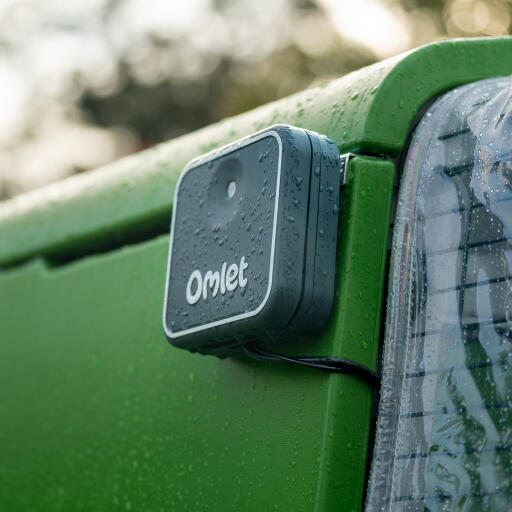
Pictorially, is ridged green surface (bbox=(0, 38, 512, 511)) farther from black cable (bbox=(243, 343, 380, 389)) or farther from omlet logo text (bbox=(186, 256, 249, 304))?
omlet logo text (bbox=(186, 256, 249, 304))

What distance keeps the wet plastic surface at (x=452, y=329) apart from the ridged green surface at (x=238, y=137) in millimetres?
74

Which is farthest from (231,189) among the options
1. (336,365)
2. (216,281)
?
(336,365)

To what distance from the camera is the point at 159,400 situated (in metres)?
1.33

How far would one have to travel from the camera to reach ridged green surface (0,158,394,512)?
100 cm

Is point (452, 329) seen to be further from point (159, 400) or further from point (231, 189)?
point (159, 400)

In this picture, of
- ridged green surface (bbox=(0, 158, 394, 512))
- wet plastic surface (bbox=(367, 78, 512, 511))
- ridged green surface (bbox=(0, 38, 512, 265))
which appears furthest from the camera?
ridged green surface (bbox=(0, 38, 512, 265))

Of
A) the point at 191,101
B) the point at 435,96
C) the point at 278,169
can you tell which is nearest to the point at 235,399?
the point at 278,169

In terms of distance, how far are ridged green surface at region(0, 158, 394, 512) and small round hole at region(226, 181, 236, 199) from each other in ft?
0.47

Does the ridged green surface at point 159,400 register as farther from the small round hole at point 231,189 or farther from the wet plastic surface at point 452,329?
the small round hole at point 231,189

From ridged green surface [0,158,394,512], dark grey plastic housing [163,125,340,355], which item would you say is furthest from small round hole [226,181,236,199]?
ridged green surface [0,158,394,512]

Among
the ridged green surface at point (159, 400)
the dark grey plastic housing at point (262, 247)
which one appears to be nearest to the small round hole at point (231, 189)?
the dark grey plastic housing at point (262, 247)

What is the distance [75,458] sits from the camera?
4.94 feet

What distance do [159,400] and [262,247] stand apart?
0.43m

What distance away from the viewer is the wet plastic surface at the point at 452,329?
35.6 inches
